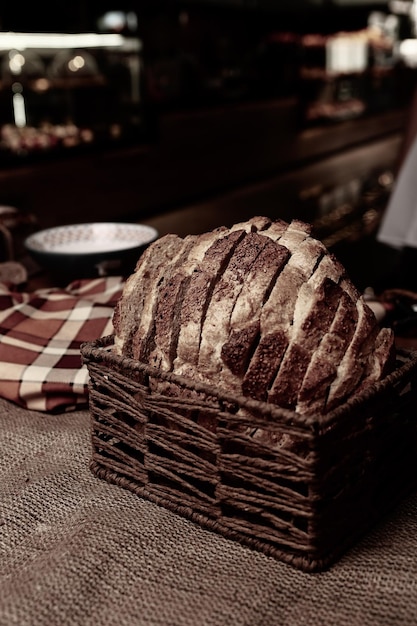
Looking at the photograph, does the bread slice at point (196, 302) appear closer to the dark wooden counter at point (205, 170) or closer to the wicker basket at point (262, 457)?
the wicker basket at point (262, 457)

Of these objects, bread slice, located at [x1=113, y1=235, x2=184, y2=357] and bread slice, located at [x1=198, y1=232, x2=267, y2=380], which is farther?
bread slice, located at [x1=113, y1=235, x2=184, y2=357]

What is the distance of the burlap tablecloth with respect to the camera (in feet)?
2.63

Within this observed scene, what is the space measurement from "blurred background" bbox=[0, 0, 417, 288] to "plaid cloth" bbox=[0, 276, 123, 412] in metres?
0.67

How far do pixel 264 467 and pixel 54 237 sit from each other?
121 cm

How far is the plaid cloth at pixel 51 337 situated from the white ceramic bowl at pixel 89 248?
0.07m

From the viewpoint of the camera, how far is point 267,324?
899 millimetres

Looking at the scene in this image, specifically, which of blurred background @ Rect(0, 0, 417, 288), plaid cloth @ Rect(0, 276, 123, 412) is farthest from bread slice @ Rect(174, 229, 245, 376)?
blurred background @ Rect(0, 0, 417, 288)

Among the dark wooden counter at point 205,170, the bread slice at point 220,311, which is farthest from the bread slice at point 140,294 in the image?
the dark wooden counter at point 205,170

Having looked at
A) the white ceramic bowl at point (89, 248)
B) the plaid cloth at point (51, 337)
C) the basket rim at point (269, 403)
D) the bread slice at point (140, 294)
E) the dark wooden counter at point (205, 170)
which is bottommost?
the dark wooden counter at point (205, 170)

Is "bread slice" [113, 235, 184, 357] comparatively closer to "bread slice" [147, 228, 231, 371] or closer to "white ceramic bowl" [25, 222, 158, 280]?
"bread slice" [147, 228, 231, 371]

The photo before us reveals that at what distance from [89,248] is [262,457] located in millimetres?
1160

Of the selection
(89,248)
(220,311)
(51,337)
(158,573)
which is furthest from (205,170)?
(158,573)

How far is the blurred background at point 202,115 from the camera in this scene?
570 centimetres

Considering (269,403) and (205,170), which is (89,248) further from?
(205,170)
